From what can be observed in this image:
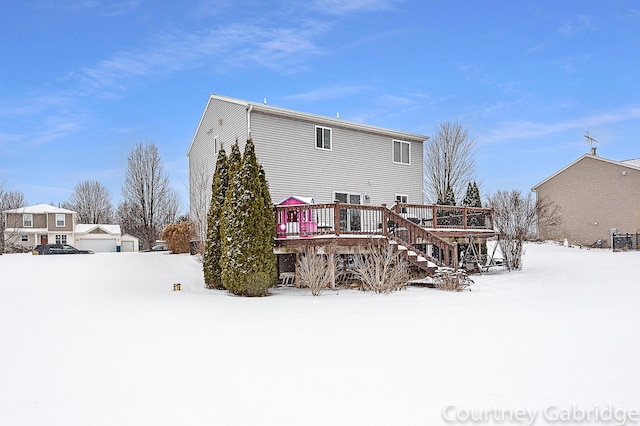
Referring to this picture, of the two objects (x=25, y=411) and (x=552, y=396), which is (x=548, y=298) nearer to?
(x=552, y=396)

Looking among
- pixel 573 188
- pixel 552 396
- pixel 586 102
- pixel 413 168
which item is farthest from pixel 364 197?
pixel 573 188

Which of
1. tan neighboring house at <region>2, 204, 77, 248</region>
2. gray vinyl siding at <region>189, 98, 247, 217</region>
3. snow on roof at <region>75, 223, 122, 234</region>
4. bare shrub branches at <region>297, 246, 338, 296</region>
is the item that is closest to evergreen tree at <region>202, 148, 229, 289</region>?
gray vinyl siding at <region>189, 98, 247, 217</region>

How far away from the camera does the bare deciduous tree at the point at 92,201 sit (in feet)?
163

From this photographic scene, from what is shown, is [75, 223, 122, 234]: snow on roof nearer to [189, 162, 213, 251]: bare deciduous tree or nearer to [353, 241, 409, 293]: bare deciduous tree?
[189, 162, 213, 251]: bare deciduous tree

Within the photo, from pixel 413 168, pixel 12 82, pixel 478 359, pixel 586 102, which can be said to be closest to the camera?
pixel 478 359

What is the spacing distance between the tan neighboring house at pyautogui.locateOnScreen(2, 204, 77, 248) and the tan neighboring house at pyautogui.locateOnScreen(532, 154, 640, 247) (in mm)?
39873

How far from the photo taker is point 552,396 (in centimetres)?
403

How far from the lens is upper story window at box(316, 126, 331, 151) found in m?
17.8

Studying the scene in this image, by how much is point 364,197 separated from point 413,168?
3.49m

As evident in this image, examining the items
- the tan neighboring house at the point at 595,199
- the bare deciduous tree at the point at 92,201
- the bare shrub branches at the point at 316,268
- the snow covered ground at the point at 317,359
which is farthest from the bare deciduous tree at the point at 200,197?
the bare deciduous tree at the point at 92,201

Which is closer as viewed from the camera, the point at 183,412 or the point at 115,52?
the point at 183,412

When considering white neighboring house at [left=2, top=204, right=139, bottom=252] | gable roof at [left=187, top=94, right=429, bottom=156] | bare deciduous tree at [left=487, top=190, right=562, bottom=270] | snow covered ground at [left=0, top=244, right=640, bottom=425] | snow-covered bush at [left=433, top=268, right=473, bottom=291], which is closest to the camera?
snow covered ground at [left=0, top=244, right=640, bottom=425]

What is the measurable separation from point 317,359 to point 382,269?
7.07m

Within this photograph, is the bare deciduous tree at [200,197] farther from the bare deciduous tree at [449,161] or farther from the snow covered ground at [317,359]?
the bare deciduous tree at [449,161]
